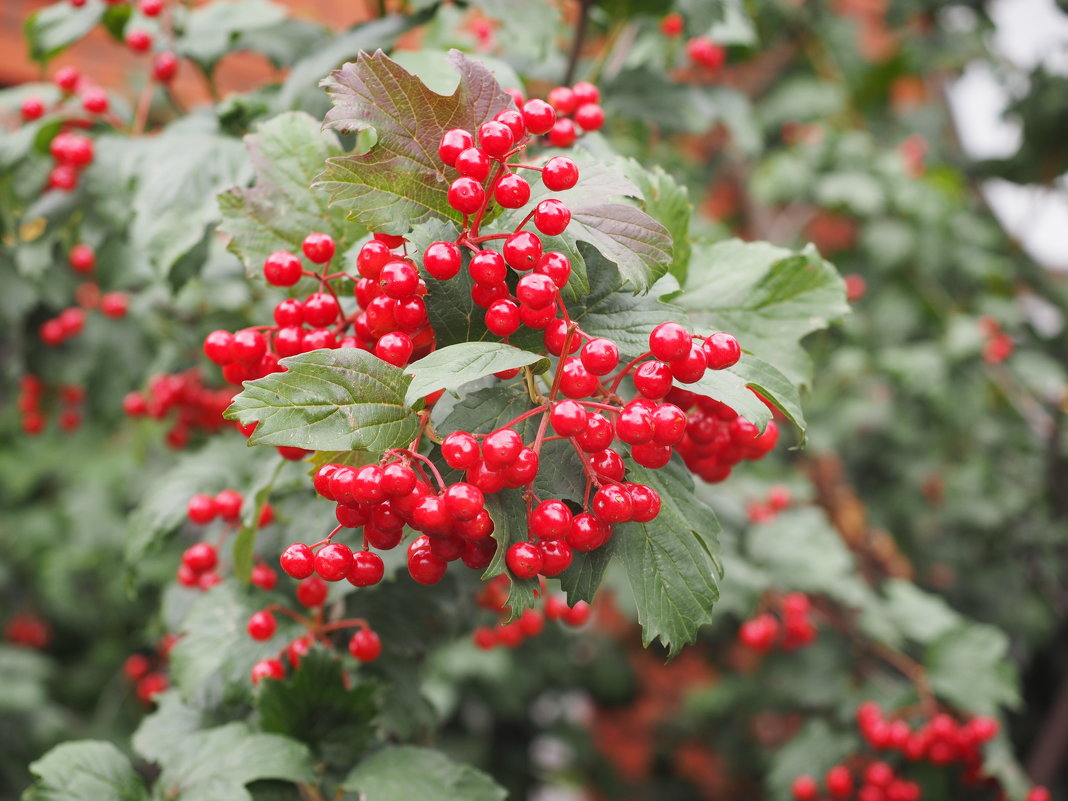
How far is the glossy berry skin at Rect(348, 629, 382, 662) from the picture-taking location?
1.15 m

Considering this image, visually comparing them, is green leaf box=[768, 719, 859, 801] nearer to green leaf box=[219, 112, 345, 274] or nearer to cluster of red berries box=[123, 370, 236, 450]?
cluster of red berries box=[123, 370, 236, 450]

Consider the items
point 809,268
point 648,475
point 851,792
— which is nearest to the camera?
point 648,475

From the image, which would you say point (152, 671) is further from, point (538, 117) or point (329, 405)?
point (538, 117)

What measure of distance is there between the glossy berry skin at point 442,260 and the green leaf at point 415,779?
0.67 m

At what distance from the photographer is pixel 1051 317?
11.6 feet

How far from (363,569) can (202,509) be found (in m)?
0.56

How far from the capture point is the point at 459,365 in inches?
29.0

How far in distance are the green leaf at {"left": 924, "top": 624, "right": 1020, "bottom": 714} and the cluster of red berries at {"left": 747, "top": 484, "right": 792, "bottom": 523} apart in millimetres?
494

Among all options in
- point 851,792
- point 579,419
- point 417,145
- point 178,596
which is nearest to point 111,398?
point 178,596

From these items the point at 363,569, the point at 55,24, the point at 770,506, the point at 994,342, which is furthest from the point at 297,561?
the point at 994,342

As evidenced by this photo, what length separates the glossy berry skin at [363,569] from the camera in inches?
33.9

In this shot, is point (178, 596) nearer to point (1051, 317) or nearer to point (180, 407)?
point (180, 407)

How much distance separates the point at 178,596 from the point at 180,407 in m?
0.49

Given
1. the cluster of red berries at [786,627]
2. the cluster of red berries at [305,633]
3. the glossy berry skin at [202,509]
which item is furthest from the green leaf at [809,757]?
the glossy berry skin at [202,509]
